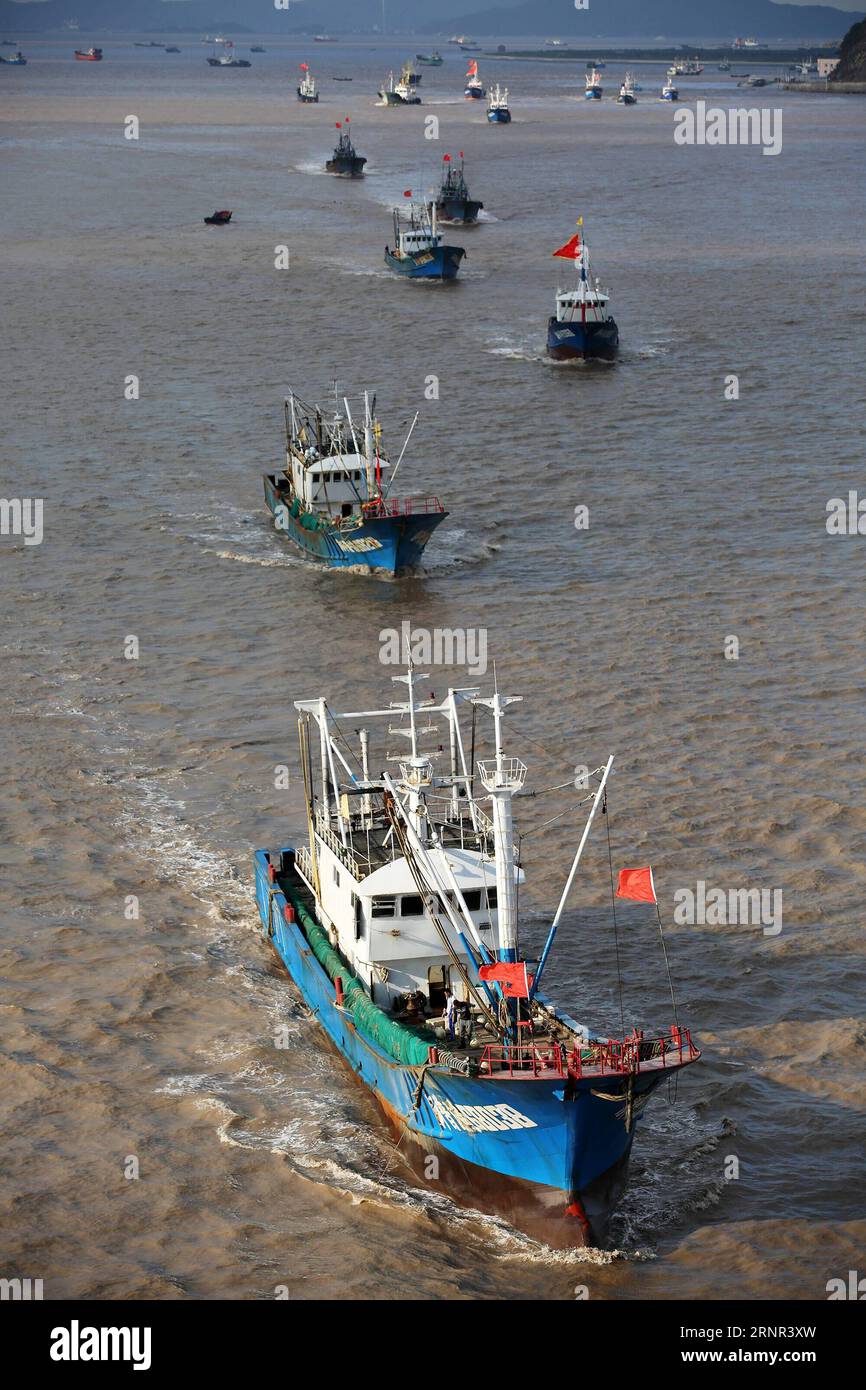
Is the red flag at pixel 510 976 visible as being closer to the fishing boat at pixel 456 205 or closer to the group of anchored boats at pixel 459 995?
the group of anchored boats at pixel 459 995

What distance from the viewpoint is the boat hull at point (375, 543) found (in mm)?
50500

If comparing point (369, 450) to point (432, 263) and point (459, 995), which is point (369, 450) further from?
point (432, 263)

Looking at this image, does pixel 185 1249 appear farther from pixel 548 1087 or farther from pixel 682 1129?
pixel 682 1129

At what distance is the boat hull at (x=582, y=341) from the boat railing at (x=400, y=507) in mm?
23863

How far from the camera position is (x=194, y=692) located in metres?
42.8

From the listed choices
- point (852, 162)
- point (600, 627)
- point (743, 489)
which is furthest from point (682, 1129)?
point (852, 162)

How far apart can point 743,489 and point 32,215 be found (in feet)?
289

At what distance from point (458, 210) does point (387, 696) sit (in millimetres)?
90378

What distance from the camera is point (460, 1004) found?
1011 inches

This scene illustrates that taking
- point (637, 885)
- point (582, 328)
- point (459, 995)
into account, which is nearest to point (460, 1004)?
point (459, 995)

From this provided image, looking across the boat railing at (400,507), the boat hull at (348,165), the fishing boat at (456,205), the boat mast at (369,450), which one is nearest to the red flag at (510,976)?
the boat railing at (400,507)

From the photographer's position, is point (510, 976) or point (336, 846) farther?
point (336, 846)
